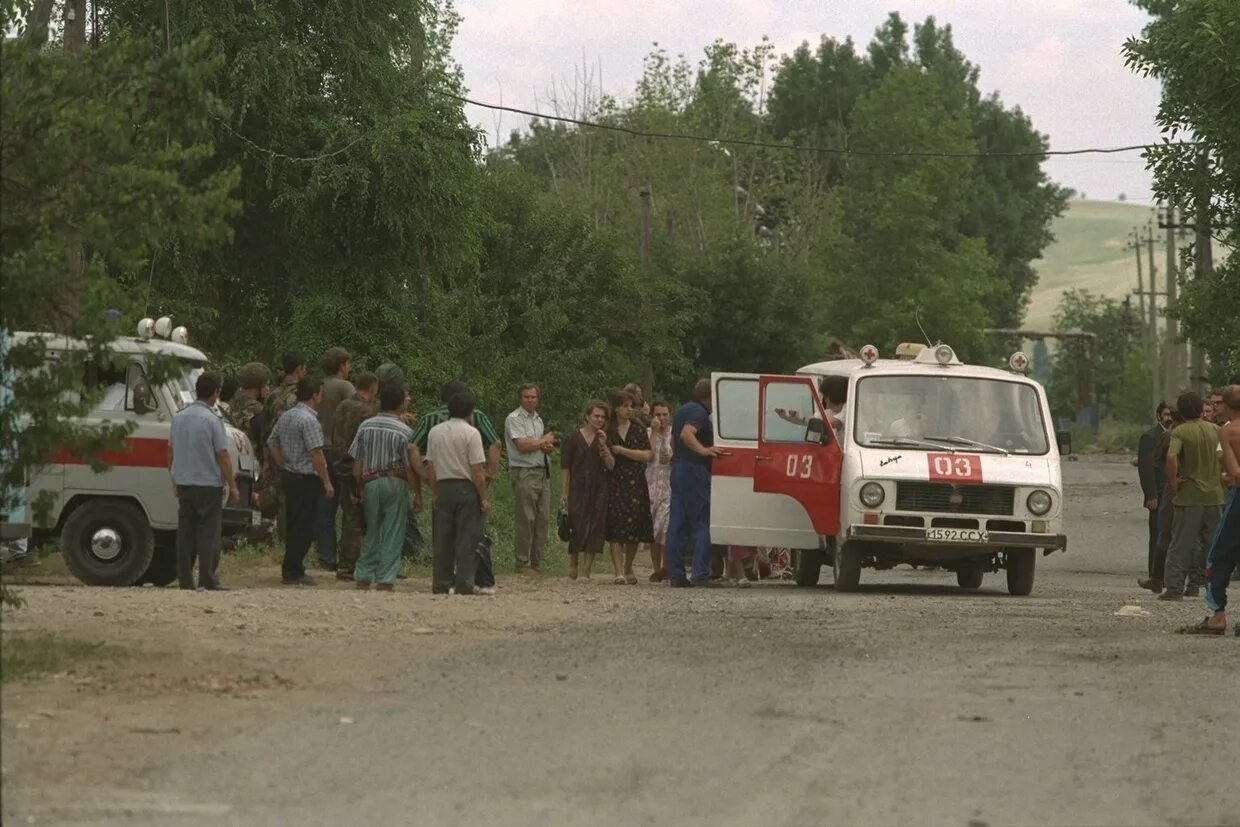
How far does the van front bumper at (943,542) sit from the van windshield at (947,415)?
839 millimetres

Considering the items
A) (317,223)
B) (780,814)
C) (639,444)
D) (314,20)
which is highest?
(314,20)

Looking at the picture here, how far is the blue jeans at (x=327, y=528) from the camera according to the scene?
19.1 meters

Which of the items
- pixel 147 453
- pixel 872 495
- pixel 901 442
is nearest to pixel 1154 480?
pixel 901 442

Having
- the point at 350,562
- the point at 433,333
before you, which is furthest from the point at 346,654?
the point at 433,333

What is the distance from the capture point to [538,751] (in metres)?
9.49

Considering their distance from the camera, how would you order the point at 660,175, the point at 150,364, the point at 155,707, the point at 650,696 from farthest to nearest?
the point at 660,175, the point at 150,364, the point at 650,696, the point at 155,707

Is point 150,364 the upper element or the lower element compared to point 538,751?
upper

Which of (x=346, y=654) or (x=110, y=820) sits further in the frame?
(x=346, y=654)

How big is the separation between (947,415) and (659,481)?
10.9ft

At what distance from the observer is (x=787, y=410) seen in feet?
66.3

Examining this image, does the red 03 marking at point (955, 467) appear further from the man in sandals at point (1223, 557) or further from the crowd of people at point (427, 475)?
the man in sandals at point (1223, 557)

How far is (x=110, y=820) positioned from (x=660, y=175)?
7166cm

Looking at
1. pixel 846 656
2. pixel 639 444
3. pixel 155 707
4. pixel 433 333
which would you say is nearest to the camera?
pixel 155 707

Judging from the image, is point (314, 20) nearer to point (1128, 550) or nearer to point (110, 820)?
point (1128, 550)
